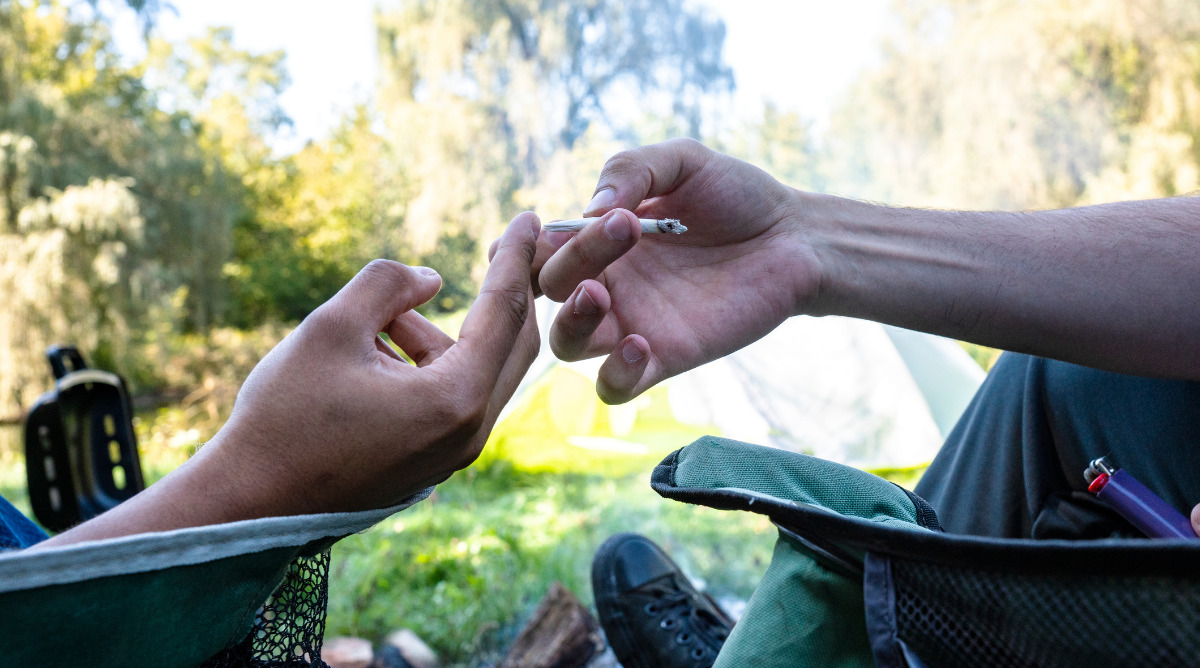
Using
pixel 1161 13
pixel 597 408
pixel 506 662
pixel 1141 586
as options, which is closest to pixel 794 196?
pixel 1141 586

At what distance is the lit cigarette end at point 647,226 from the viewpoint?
32.6 inches

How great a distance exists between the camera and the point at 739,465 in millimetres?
539

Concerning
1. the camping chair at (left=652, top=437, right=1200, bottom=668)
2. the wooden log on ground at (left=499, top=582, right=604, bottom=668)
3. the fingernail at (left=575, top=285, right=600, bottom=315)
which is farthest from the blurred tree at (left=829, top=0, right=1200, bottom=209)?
the camping chair at (left=652, top=437, right=1200, bottom=668)

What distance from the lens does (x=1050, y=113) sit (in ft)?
24.9

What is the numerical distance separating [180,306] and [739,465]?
8192 millimetres

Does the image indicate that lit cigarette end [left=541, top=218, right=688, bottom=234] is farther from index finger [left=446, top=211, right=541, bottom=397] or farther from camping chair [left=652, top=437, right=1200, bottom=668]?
camping chair [left=652, top=437, right=1200, bottom=668]

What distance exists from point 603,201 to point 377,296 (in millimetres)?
308

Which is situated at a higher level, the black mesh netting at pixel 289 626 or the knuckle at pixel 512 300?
the knuckle at pixel 512 300

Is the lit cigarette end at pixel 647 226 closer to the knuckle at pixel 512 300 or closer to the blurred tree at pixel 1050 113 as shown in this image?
the knuckle at pixel 512 300

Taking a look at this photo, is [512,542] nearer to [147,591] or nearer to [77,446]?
[77,446]

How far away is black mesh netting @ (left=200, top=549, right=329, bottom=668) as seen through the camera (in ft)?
1.84

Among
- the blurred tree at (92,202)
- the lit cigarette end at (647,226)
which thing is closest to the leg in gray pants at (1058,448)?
the lit cigarette end at (647,226)

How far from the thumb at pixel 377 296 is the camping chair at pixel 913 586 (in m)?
0.25

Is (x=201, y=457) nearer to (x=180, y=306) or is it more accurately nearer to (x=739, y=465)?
(x=739, y=465)
